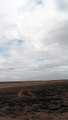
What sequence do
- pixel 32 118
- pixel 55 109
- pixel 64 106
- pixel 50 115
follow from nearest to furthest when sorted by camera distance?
1. pixel 32 118
2. pixel 50 115
3. pixel 55 109
4. pixel 64 106

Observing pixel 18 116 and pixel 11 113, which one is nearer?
pixel 18 116

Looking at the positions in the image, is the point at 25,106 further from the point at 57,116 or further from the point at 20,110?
the point at 57,116

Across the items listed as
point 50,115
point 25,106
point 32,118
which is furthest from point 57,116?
point 25,106

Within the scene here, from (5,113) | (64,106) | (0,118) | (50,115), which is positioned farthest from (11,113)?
(64,106)

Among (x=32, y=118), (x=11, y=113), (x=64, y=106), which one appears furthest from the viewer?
(x=64, y=106)

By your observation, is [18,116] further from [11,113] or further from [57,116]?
[57,116]

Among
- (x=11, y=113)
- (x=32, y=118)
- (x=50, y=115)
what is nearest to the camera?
(x=32, y=118)

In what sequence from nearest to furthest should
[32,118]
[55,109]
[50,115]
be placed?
1. [32,118]
2. [50,115]
3. [55,109]

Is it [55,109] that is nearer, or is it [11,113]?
[11,113]
